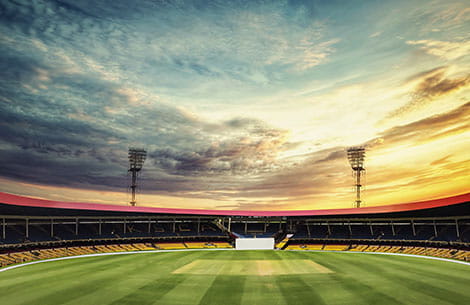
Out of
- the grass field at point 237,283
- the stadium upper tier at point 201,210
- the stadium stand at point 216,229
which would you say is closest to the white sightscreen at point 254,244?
the stadium stand at point 216,229

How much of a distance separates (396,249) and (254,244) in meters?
22.9

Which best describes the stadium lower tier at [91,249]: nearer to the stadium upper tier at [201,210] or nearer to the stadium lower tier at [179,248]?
the stadium lower tier at [179,248]

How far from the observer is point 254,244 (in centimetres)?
5591

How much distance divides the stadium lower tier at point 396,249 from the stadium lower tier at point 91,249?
1500 cm

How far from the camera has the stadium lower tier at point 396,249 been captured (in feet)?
129

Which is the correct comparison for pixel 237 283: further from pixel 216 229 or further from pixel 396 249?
pixel 216 229

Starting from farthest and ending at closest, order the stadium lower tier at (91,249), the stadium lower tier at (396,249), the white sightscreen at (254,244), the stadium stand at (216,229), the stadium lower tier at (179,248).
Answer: the white sightscreen at (254,244), the stadium stand at (216,229), the stadium lower tier at (396,249), the stadium lower tier at (179,248), the stadium lower tier at (91,249)

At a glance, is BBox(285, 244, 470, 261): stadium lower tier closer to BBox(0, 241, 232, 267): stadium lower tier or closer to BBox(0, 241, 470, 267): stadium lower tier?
BBox(0, 241, 470, 267): stadium lower tier

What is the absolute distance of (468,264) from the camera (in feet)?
108

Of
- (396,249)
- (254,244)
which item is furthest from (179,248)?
(396,249)

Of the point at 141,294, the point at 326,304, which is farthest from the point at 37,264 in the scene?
the point at 326,304

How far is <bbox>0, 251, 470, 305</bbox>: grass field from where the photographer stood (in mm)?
19266

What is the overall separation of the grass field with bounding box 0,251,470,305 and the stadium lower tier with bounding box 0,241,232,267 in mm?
5898

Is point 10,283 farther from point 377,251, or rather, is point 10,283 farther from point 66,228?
point 377,251
